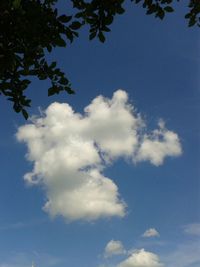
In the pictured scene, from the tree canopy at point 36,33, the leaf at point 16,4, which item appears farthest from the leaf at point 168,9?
the leaf at point 16,4

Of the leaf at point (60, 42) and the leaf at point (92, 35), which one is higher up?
the leaf at point (92, 35)

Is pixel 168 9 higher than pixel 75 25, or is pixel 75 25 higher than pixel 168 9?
pixel 168 9

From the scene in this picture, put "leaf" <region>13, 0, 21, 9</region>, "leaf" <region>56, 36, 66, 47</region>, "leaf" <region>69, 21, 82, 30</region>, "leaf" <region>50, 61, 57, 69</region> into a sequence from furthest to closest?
1. "leaf" <region>50, 61, 57, 69</region>
2. "leaf" <region>69, 21, 82, 30</region>
3. "leaf" <region>56, 36, 66, 47</region>
4. "leaf" <region>13, 0, 21, 9</region>

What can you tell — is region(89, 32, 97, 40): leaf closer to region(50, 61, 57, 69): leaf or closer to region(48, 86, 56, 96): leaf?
region(50, 61, 57, 69): leaf

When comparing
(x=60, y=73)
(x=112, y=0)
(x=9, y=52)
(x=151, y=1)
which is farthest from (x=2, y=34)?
(x=151, y=1)

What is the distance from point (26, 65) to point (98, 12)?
59.4 inches

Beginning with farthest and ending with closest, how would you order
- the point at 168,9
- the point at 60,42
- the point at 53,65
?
the point at 168,9 < the point at 53,65 < the point at 60,42

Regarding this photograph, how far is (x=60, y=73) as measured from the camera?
8391 millimetres

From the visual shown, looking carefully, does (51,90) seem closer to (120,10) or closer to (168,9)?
(120,10)

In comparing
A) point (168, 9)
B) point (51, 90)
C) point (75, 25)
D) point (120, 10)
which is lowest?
point (51, 90)

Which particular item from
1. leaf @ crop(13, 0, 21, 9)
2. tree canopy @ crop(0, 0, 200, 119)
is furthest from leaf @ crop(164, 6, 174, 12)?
leaf @ crop(13, 0, 21, 9)

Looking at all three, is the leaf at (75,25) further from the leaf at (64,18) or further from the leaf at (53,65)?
the leaf at (53,65)

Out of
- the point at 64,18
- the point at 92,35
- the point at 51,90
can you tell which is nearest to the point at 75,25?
the point at 64,18

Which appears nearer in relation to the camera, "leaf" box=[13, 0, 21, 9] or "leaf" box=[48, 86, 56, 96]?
"leaf" box=[13, 0, 21, 9]
